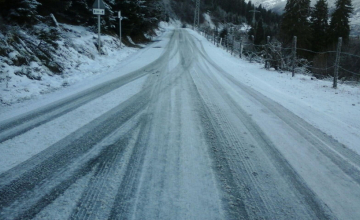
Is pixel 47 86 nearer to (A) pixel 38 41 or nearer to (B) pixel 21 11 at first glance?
(A) pixel 38 41

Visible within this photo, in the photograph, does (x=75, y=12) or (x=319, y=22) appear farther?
(x=319, y=22)

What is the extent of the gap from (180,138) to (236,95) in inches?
126

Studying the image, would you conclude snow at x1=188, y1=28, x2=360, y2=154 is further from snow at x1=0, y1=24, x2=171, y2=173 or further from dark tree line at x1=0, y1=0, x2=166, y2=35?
dark tree line at x1=0, y1=0, x2=166, y2=35

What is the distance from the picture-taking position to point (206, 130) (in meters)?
4.00

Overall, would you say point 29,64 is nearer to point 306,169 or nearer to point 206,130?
point 206,130

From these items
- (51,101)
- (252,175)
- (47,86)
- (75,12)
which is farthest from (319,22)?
(252,175)

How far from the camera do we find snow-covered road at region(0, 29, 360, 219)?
2.25 metres

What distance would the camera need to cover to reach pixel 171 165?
9.59 ft

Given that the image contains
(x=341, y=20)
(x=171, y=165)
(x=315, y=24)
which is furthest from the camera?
(x=315, y=24)

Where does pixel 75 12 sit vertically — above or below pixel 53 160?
above

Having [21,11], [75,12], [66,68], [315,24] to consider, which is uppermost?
[315,24]

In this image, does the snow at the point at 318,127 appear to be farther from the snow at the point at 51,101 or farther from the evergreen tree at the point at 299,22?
the evergreen tree at the point at 299,22

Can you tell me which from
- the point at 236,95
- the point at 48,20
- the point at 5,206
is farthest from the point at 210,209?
the point at 48,20

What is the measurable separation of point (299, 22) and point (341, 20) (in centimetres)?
767
